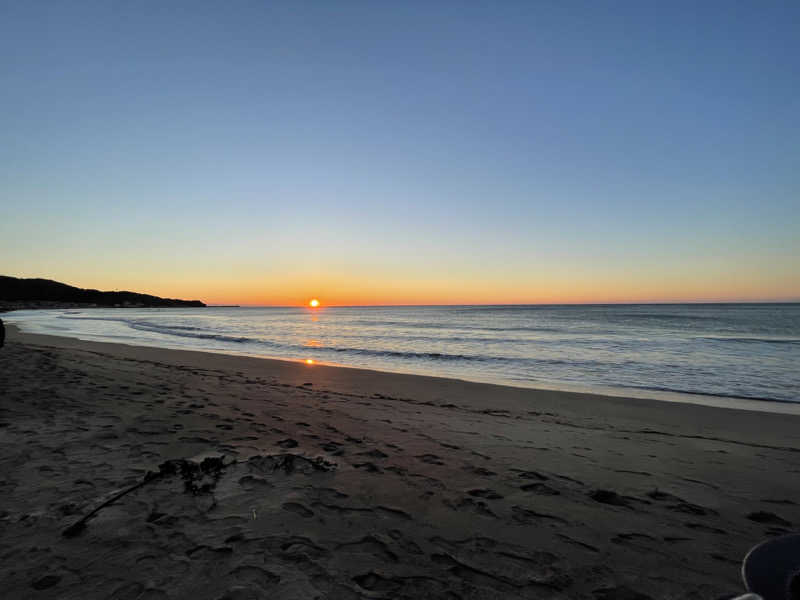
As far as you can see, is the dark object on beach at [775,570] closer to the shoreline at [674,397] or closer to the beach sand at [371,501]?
the beach sand at [371,501]

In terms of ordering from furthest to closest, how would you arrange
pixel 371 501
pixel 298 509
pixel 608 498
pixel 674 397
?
1. pixel 674 397
2. pixel 608 498
3. pixel 371 501
4. pixel 298 509

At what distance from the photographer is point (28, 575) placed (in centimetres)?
261

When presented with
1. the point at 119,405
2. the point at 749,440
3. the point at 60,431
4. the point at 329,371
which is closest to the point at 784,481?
the point at 749,440

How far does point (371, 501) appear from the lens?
389cm

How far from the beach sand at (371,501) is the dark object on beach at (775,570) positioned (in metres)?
0.39

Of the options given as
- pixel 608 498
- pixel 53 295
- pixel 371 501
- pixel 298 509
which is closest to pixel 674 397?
pixel 608 498

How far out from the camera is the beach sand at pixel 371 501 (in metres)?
2.73

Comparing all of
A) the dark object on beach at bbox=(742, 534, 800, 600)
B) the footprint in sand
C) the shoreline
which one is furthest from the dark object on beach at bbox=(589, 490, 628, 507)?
the shoreline

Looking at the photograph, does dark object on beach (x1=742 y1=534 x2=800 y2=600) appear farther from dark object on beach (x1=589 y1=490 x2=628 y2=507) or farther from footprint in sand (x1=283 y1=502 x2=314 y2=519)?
footprint in sand (x1=283 y1=502 x2=314 y2=519)

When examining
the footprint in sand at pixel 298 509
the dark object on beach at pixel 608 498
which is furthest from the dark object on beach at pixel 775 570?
the footprint in sand at pixel 298 509

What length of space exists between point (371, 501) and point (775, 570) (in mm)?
2975

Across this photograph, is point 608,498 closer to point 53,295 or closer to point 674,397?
point 674,397

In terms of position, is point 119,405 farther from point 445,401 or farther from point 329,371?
point 329,371

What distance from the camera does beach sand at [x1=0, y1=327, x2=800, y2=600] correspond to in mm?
2732
